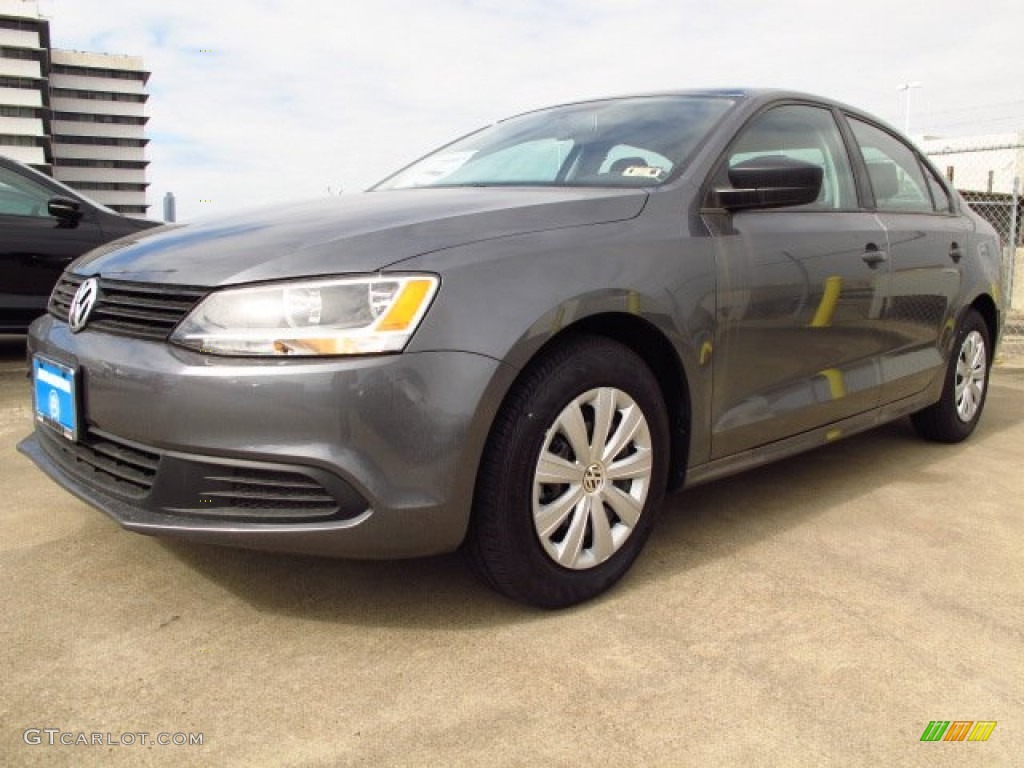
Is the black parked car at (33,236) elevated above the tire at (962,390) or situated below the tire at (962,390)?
above

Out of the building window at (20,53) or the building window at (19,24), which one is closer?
the building window at (19,24)

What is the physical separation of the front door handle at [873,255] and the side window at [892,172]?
10.6 inches

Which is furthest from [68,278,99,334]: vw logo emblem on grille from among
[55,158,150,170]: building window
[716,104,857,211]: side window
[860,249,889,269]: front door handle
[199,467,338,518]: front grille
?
[55,158,150,170]: building window

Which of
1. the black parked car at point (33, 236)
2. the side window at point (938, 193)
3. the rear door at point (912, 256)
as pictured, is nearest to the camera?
the rear door at point (912, 256)

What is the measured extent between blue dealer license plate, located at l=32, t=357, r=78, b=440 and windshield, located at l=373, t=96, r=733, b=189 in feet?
4.36

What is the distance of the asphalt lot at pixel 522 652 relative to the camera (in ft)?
5.48

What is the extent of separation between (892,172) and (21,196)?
4.96m

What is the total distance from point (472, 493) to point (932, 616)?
3.96 ft

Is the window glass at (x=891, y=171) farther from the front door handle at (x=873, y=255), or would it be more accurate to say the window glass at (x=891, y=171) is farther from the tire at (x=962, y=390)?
the tire at (x=962, y=390)

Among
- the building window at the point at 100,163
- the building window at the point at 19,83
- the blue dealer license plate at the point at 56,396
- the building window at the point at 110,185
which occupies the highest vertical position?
the building window at the point at 19,83

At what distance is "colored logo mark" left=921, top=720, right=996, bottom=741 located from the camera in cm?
171

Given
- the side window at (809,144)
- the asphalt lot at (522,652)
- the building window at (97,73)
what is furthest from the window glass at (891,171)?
the building window at (97,73)

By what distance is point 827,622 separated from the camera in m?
2.19

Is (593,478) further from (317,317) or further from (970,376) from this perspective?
(970,376)
